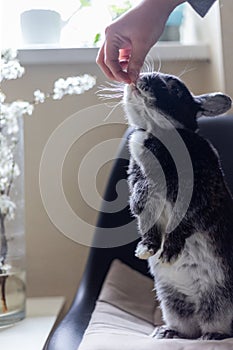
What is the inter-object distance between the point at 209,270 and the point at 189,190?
122 millimetres

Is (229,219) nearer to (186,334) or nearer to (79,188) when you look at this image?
(186,334)

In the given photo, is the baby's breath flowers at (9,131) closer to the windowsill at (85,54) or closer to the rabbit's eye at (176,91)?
the windowsill at (85,54)

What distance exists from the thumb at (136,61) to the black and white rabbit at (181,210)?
0.04ft

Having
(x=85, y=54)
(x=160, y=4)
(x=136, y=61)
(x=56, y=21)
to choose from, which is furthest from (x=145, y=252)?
(x=56, y=21)

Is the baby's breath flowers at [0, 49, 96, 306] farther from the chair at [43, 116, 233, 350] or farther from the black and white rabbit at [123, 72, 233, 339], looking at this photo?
the black and white rabbit at [123, 72, 233, 339]

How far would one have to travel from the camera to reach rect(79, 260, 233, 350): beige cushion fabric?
2.24 ft

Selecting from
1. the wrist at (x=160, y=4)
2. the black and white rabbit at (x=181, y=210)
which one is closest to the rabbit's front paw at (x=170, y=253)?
the black and white rabbit at (x=181, y=210)

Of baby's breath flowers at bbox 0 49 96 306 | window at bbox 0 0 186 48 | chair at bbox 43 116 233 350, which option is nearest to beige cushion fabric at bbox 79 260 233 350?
chair at bbox 43 116 233 350

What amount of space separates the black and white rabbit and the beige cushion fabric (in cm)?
5

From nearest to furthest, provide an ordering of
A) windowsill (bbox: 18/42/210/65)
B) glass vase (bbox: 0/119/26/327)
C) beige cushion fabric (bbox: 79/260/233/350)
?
beige cushion fabric (bbox: 79/260/233/350) < glass vase (bbox: 0/119/26/327) < windowsill (bbox: 18/42/210/65)

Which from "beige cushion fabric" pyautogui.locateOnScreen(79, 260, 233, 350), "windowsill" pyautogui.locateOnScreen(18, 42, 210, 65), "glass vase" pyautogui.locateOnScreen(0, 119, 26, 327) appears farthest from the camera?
"windowsill" pyautogui.locateOnScreen(18, 42, 210, 65)

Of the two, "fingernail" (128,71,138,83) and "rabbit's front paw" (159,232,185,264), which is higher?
"fingernail" (128,71,138,83)

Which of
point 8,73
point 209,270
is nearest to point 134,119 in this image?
point 209,270

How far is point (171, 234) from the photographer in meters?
0.69
